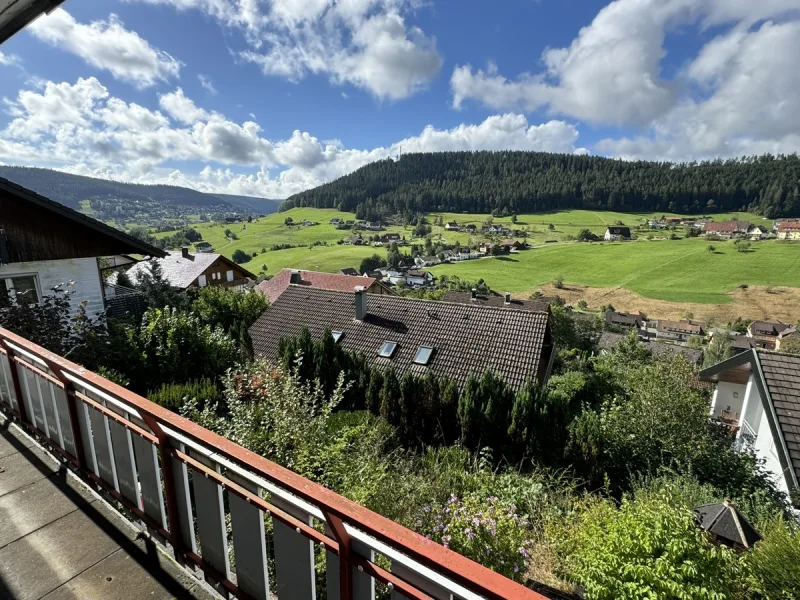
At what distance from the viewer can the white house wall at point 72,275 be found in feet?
29.8

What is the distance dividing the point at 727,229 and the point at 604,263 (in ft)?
158

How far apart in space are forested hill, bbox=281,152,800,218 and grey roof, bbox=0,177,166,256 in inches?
5920

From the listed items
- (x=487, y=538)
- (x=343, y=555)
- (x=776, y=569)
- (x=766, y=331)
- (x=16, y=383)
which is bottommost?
(x=766, y=331)

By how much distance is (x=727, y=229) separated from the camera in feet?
370

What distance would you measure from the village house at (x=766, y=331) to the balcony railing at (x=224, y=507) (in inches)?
3064

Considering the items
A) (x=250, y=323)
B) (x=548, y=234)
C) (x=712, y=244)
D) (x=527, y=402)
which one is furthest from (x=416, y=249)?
(x=527, y=402)

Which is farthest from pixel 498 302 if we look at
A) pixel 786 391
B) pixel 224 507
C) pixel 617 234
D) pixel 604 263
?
pixel 617 234

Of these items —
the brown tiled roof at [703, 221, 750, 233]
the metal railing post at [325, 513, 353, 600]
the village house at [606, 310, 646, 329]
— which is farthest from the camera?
the brown tiled roof at [703, 221, 750, 233]

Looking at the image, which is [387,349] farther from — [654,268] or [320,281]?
[654,268]

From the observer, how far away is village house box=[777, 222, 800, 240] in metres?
104

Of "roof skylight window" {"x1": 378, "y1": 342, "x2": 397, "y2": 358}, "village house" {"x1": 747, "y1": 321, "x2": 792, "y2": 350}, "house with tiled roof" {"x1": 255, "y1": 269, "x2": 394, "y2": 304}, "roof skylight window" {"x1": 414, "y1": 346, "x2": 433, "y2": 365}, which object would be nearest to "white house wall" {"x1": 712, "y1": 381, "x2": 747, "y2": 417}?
"roof skylight window" {"x1": 414, "y1": 346, "x2": 433, "y2": 365}

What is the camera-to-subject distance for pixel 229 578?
2105 millimetres

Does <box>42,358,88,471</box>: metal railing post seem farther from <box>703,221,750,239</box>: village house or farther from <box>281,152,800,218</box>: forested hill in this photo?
<box>281,152,800,218</box>: forested hill

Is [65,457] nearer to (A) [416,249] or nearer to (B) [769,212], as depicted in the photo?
(A) [416,249]
